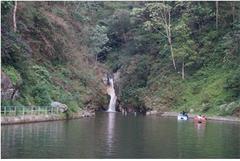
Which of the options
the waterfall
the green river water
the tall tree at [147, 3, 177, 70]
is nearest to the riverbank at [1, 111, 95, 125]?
the green river water

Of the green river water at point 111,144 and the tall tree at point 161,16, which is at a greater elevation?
the tall tree at point 161,16

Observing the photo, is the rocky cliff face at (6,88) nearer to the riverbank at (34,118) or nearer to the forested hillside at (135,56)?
the forested hillside at (135,56)

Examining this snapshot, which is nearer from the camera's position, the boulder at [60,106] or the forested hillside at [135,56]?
the boulder at [60,106]

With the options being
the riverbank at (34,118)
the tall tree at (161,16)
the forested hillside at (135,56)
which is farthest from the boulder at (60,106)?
the tall tree at (161,16)

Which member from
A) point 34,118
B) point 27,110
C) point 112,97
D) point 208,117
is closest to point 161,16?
point 112,97

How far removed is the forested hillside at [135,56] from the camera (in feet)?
176

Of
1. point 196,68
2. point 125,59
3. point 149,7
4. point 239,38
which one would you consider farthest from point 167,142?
point 125,59

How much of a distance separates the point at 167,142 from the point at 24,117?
17098 mm

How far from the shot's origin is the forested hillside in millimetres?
53753

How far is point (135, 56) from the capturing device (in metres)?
85.1

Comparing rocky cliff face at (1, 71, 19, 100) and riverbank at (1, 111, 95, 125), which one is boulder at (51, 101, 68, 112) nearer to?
riverbank at (1, 111, 95, 125)

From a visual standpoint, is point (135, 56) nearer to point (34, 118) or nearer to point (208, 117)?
point (208, 117)

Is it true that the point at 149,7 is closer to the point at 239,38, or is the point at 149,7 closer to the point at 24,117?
the point at 239,38

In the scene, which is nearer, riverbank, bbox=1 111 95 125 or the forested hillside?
riverbank, bbox=1 111 95 125
